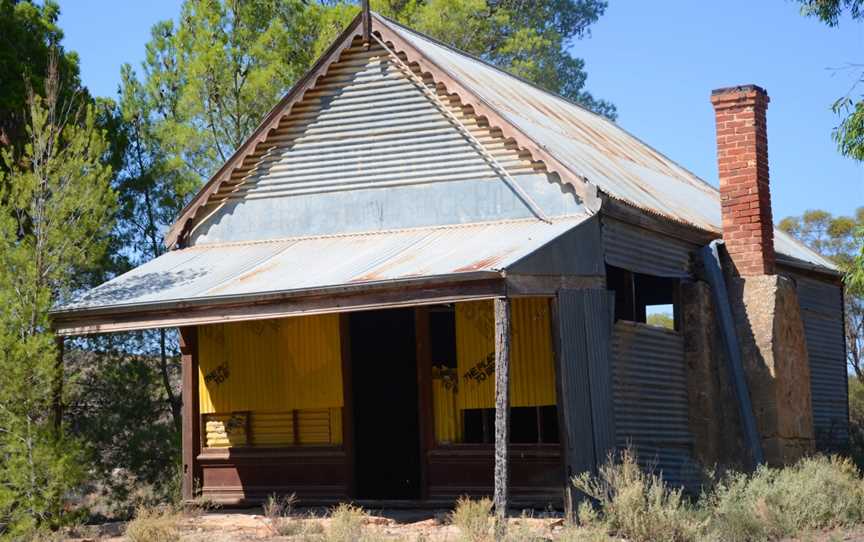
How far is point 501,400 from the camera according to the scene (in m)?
12.3

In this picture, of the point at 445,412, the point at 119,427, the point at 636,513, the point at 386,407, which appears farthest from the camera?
the point at 119,427

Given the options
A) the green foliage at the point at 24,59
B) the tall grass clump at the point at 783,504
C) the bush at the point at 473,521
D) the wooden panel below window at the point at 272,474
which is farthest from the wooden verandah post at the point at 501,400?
the green foliage at the point at 24,59

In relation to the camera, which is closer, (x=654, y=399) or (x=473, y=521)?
(x=473, y=521)

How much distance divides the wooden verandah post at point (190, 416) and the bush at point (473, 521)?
5162mm

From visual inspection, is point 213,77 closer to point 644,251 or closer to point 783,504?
point 644,251

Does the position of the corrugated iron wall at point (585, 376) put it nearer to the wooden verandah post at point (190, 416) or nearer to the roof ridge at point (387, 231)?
the roof ridge at point (387, 231)

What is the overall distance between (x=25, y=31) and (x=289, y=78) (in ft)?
23.5

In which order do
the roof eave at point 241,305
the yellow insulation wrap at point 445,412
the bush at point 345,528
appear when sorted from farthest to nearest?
1. the yellow insulation wrap at point 445,412
2. the roof eave at point 241,305
3. the bush at point 345,528

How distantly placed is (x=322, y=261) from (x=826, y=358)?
893cm

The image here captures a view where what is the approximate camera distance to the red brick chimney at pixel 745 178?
53.9ft

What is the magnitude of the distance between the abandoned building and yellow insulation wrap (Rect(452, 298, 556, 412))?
23 millimetres

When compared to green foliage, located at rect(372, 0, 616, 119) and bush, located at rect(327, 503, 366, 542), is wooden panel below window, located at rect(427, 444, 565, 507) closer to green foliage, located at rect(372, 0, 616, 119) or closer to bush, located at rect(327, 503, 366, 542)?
bush, located at rect(327, 503, 366, 542)

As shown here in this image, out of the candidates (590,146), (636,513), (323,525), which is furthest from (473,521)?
(590,146)

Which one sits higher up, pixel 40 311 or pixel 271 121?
pixel 271 121
